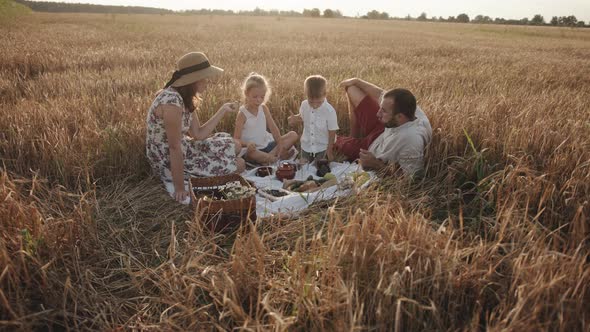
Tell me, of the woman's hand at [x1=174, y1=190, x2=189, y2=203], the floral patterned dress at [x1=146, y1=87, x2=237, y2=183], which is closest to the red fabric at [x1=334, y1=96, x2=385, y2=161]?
the floral patterned dress at [x1=146, y1=87, x2=237, y2=183]

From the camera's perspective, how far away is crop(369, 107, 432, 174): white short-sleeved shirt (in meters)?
3.38

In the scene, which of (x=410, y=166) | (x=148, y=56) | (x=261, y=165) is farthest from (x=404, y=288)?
(x=148, y=56)

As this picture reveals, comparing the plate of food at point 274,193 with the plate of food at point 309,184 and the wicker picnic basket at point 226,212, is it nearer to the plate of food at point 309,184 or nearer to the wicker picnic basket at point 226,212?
the plate of food at point 309,184

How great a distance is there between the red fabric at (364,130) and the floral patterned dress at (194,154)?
1314 millimetres

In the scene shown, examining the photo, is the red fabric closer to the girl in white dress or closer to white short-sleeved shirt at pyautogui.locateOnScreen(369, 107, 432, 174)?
white short-sleeved shirt at pyautogui.locateOnScreen(369, 107, 432, 174)

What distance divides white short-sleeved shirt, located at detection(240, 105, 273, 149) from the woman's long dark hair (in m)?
0.86

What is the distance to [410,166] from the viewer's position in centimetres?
337

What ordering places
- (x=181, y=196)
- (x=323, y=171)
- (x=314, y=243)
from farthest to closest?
1. (x=323, y=171)
2. (x=181, y=196)
3. (x=314, y=243)

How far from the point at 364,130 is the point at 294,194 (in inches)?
63.9

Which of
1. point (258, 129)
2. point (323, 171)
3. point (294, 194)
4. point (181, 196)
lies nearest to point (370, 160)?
point (323, 171)

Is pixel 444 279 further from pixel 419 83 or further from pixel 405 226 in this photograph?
pixel 419 83

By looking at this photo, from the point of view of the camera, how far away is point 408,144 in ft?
11.2

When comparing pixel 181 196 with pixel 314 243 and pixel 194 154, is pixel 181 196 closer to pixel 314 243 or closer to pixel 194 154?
pixel 194 154

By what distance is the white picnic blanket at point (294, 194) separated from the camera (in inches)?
115
